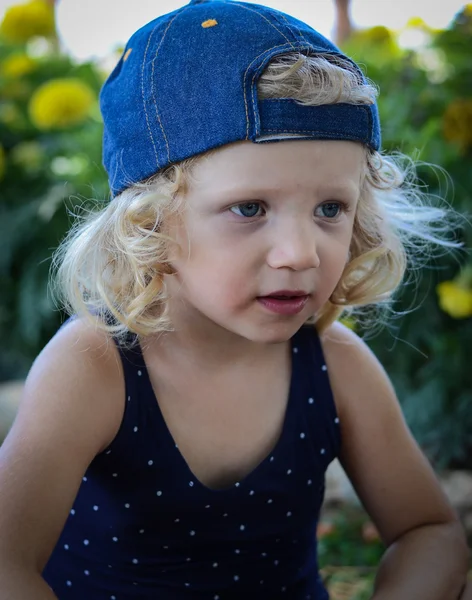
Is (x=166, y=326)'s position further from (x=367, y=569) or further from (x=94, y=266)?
(x=367, y=569)

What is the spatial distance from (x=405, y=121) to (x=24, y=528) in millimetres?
1662

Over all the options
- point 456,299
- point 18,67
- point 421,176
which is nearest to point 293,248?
point 456,299

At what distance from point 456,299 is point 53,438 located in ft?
4.11

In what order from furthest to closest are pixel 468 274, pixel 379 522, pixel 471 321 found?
pixel 471 321, pixel 468 274, pixel 379 522

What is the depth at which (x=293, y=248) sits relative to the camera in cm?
115

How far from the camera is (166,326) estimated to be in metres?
1.36

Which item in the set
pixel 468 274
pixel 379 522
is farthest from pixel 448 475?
pixel 379 522

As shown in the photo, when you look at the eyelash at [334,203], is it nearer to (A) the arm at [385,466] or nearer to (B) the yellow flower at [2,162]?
(A) the arm at [385,466]

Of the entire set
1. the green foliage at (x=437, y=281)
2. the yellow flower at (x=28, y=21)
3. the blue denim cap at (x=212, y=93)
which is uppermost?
the blue denim cap at (x=212, y=93)

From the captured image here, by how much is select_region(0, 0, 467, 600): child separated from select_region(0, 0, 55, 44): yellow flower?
1.72 metres

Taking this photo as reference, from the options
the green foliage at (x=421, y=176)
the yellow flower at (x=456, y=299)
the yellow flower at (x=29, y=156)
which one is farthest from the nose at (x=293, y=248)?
the yellow flower at (x=29, y=156)

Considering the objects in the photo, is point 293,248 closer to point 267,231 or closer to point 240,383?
point 267,231

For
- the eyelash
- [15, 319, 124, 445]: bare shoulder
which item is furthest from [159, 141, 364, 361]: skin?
[15, 319, 124, 445]: bare shoulder

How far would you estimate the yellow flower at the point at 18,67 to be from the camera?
9.64ft
